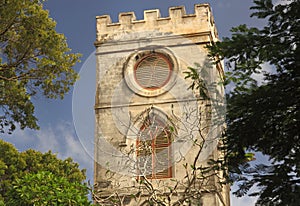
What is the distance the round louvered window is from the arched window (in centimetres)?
132

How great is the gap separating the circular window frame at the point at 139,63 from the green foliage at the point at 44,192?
713cm

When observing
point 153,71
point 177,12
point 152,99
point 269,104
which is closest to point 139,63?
point 153,71

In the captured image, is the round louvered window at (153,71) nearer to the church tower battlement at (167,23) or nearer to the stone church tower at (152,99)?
the stone church tower at (152,99)

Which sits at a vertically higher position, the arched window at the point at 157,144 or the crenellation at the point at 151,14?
the crenellation at the point at 151,14

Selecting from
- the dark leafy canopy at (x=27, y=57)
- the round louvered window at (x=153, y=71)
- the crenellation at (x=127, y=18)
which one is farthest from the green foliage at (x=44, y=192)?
the crenellation at (x=127, y=18)

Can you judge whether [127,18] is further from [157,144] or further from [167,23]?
[157,144]

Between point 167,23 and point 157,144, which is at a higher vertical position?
point 167,23

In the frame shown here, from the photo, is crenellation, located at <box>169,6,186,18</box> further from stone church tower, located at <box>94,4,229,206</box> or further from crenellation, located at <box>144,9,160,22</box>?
crenellation, located at <box>144,9,160,22</box>

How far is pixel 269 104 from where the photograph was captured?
258 inches

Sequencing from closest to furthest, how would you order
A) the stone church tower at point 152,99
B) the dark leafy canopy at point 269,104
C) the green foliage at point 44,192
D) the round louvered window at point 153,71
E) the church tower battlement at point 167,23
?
1. the dark leafy canopy at point 269,104
2. the green foliage at point 44,192
3. the stone church tower at point 152,99
4. the round louvered window at point 153,71
5. the church tower battlement at point 167,23

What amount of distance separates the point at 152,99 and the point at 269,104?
12.4 metres

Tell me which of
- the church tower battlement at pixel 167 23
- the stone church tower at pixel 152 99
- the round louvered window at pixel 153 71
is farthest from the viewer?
the church tower battlement at pixel 167 23

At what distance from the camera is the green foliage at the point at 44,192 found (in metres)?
11.7

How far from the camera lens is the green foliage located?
1167cm
